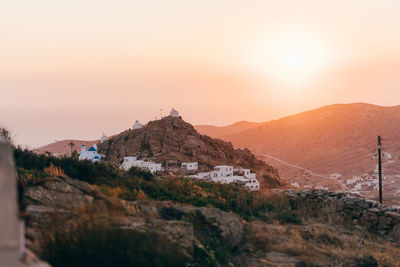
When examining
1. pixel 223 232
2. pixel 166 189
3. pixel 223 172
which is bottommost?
pixel 223 232

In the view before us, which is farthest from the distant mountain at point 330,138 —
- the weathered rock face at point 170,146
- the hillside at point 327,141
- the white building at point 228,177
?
the white building at point 228,177

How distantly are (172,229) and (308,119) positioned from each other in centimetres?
17536

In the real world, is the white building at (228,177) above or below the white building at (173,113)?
below

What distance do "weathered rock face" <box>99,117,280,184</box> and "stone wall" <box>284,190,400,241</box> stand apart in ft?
110

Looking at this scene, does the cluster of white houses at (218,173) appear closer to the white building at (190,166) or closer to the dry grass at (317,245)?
the white building at (190,166)

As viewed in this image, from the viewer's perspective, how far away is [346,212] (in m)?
20.8

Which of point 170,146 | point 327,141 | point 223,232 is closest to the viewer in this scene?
point 223,232

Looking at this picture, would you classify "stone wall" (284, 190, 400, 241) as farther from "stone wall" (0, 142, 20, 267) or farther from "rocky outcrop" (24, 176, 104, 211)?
"stone wall" (0, 142, 20, 267)

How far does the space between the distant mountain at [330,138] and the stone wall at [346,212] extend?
256ft

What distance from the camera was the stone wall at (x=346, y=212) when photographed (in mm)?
19469

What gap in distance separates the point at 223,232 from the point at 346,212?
10267mm

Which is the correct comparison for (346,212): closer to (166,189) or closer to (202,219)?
(166,189)

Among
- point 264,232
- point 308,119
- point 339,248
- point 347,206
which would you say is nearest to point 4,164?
point 264,232

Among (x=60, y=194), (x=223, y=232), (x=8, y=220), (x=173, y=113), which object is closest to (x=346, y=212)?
(x=223, y=232)
